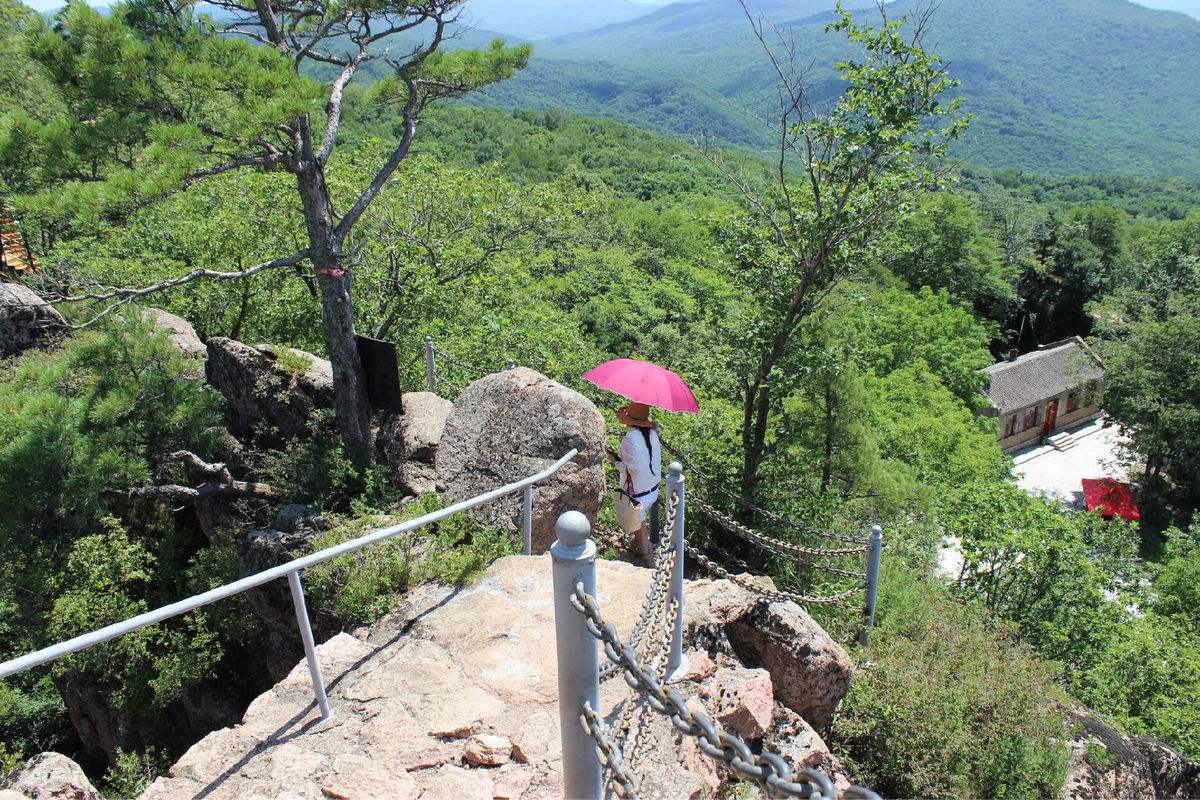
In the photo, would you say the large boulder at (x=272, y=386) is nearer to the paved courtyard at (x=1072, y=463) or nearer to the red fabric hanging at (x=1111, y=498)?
the red fabric hanging at (x=1111, y=498)

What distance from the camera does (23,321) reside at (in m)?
10.8

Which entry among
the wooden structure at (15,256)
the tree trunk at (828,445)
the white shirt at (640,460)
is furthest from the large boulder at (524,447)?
the wooden structure at (15,256)

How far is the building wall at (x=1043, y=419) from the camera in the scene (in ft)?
139

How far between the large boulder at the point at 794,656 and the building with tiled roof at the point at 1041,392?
4039 cm

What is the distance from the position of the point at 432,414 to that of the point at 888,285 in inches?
1479

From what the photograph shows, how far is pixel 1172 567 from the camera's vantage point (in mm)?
20250

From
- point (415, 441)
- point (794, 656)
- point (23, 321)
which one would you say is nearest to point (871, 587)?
point (794, 656)

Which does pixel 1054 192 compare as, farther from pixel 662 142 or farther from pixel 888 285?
pixel 888 285

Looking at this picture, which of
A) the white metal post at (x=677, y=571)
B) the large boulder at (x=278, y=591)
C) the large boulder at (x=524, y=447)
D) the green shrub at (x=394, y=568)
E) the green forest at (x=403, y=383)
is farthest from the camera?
the large boulder at (x=524, y=447)

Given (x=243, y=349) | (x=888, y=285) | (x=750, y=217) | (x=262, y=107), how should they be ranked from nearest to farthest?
(x=262, y=107)
(x=243, y=349)
(x=750, y=217)
(x=888, y=285)

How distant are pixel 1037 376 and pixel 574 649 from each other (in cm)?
A: 4912

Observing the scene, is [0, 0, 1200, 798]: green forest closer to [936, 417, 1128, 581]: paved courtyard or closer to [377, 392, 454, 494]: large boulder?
[377, 392, 454, 494]: large boulder

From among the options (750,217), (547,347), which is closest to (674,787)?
(750,217)

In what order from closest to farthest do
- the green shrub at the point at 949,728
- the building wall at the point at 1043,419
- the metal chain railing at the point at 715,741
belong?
1. the metal chain railing at the point at 715,741
2. the green shrub at the point at 949,728
3. the building wall at the point at 1043,419
